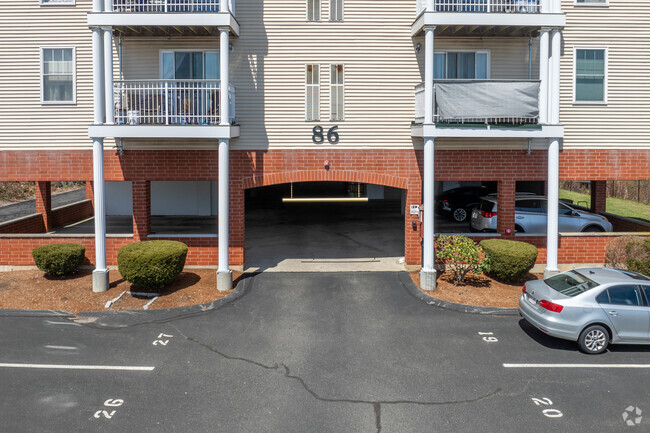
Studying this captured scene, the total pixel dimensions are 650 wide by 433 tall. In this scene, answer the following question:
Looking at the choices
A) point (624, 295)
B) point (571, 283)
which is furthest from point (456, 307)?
point (624, 295)

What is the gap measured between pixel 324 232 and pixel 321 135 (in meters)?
6.84

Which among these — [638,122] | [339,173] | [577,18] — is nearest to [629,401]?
[339,173]

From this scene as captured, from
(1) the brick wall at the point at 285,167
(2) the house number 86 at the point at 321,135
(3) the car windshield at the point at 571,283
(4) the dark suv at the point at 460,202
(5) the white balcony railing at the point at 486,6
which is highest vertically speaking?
(5) the white balcony railing at the point at 486,6

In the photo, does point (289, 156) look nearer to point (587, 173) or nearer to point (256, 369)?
point (256, 369)

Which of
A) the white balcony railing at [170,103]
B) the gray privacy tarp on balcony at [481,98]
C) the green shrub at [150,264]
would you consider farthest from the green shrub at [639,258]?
the green shrub at [150,264]

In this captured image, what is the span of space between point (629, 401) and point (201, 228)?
59.7ft

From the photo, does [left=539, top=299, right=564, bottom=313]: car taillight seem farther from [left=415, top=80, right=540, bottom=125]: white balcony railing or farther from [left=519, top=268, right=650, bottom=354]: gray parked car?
[left=415, top=80, right=540, bottom=125]: white balcony railing

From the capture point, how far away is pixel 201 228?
2389 cm

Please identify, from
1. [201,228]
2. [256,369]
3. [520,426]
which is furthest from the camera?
[201,228]

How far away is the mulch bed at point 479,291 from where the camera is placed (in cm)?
1428

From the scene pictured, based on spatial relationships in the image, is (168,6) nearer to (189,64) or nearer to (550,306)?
(189,64)

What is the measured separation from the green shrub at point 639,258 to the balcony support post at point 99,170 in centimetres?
1461

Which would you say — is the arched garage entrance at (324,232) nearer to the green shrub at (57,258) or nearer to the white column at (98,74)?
the green shrub at (57,258)

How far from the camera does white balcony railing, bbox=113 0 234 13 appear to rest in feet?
51.3
